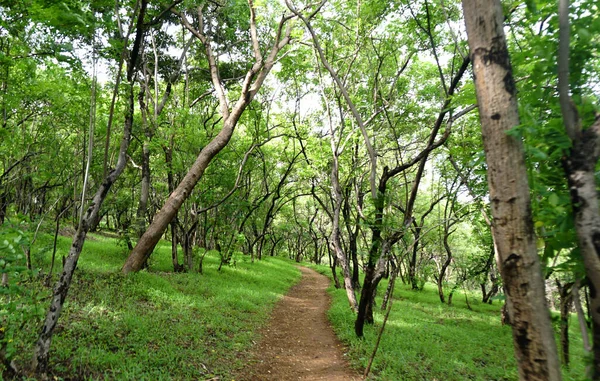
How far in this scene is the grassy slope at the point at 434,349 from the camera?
6.22 m

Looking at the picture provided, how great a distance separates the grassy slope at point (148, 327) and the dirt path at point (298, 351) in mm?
365

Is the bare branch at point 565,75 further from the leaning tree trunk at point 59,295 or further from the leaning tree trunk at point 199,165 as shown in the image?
the leaning tree trunk at point 199,165

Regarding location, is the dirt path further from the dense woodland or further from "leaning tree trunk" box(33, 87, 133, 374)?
"leaning tree trunk" box(33, 87, 133, 374)

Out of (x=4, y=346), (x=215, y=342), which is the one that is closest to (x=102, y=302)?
(x=215, y=342)

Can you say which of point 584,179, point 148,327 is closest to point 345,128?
point 148,327

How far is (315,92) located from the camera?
43.4 ft

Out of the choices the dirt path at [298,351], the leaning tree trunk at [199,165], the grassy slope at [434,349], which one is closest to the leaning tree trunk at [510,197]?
the grassy slope at [434,349]

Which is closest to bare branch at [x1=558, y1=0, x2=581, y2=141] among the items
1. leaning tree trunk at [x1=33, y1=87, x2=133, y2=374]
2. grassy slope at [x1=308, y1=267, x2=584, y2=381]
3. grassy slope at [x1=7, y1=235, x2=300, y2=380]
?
grassy slope at [x1=308, y1=267, x2=584, y2=381]

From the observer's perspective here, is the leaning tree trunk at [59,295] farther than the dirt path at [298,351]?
No

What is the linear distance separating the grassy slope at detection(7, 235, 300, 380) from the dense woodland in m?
0.42

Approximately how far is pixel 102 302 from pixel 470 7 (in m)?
7.92

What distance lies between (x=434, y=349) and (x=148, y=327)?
622cm

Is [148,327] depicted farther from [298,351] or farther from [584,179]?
[584,179]

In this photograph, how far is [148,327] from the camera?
248 inches
